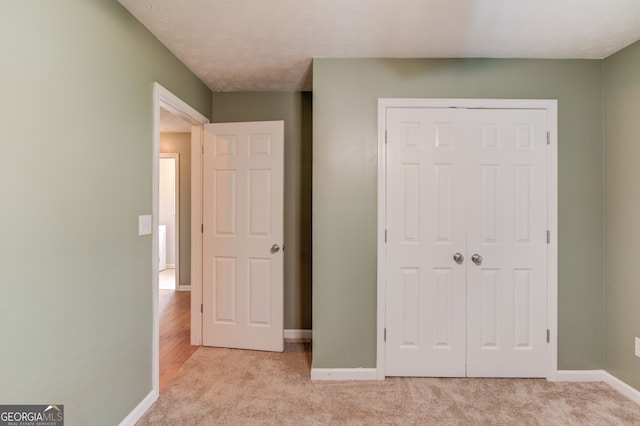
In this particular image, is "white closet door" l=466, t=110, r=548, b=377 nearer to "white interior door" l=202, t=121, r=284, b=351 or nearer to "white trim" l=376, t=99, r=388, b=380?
"white trim" l=376, t=99, r=388, b=380

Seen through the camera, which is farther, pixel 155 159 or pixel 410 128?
pixel 410 128

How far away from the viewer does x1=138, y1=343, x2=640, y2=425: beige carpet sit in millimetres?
1843

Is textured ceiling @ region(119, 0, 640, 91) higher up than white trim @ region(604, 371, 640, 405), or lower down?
higher up

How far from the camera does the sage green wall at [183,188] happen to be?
15.6ft

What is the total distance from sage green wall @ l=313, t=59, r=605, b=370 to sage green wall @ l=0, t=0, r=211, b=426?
121cm

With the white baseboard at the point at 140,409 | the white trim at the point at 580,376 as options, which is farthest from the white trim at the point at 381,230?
the white baseboard at the point at 140,409

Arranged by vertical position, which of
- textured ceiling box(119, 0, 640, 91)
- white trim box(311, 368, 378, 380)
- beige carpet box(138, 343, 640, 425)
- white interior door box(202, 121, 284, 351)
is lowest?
beige carpet box(138, 343, 640, 425)

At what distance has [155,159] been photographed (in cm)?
202

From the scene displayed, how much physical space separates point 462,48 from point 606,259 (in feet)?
6.41

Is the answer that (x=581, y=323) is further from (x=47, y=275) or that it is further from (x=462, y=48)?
(x=47, y=275)

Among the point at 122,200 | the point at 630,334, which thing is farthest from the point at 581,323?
the point at 122,200

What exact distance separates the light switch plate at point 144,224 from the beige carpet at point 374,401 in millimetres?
1176

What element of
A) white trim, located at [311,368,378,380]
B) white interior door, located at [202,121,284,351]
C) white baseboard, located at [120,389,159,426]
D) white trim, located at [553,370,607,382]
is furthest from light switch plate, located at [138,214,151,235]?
white trim, located at [553,370,607,382]

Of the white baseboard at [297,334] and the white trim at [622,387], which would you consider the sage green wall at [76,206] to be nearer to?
the white baseboard at [297,334]
